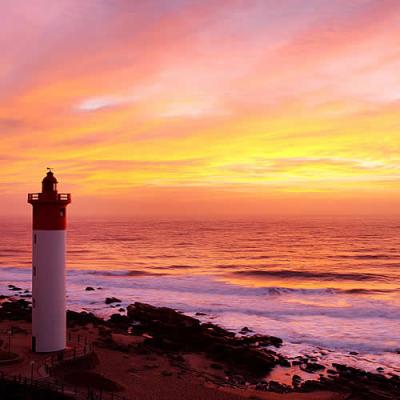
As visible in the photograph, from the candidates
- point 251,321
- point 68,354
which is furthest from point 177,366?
point 251,321

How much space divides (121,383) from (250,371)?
6.38m

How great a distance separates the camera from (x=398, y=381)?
1927 cm

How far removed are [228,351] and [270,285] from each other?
23.8 m

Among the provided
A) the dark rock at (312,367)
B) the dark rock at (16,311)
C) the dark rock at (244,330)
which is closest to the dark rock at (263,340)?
the dark rock at (244,330)

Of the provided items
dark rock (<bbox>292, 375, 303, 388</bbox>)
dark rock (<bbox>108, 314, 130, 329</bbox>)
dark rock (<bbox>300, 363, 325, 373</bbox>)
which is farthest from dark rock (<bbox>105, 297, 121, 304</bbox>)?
dark rock (<bbox>292, 375, 303, 388</bbox>)

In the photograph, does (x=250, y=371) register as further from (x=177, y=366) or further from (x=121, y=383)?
(x=121, y=383)

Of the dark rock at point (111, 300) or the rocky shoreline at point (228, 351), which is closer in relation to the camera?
the rocky shoreline at point (228, 351)

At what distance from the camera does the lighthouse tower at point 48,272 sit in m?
17.8

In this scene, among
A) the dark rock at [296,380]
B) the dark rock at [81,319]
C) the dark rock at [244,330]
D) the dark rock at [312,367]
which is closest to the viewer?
the dark rock at [296,380]

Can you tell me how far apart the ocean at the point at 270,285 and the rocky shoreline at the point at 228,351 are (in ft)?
6.23

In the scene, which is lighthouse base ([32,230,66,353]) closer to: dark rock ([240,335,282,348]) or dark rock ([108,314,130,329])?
dark rock ([108,314,130,329])

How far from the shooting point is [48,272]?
1780 cm

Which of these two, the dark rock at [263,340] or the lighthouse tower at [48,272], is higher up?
the lighthouse tower at [48,272]

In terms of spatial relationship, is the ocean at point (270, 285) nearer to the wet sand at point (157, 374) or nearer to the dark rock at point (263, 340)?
the dark rock at point (263, 340)
